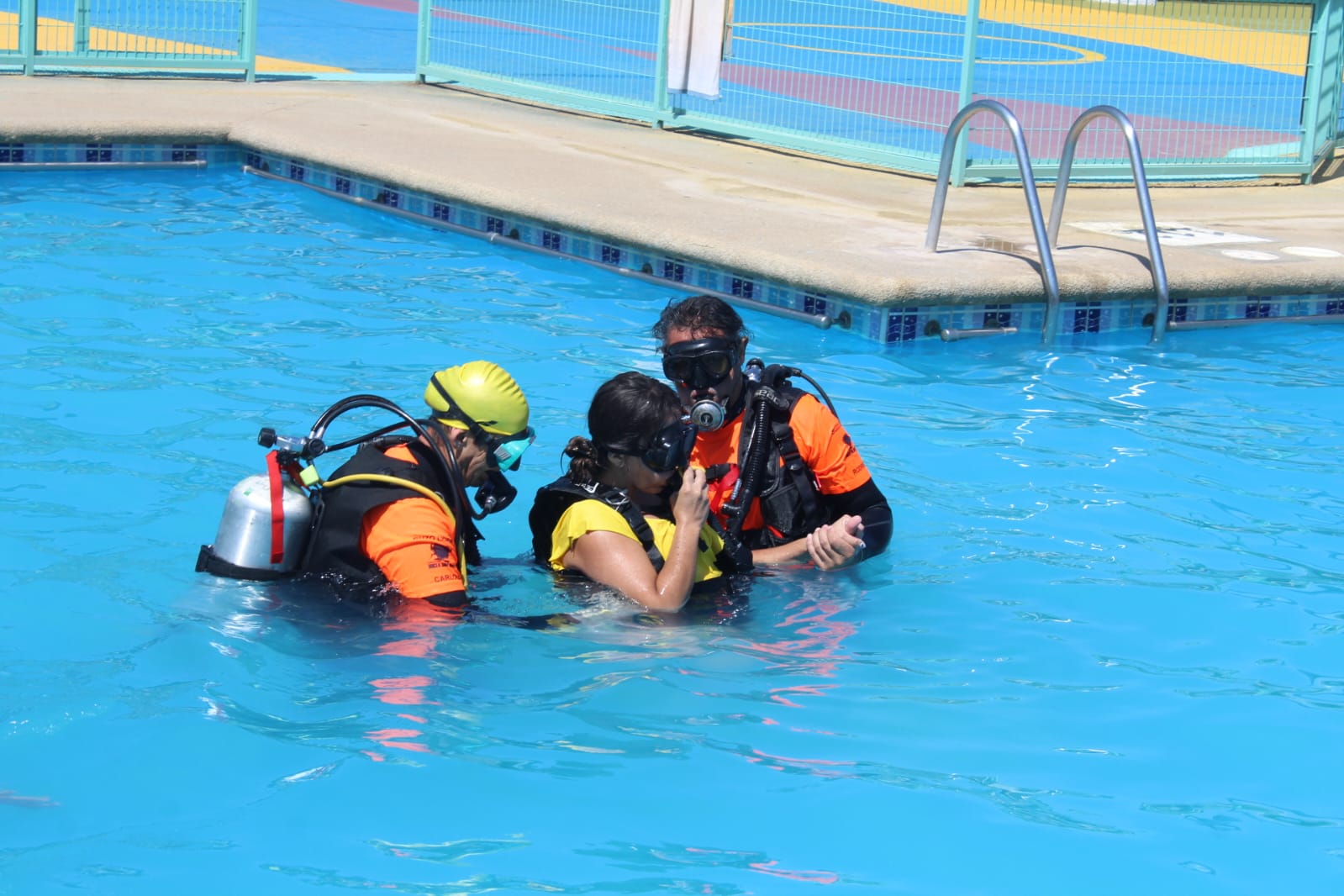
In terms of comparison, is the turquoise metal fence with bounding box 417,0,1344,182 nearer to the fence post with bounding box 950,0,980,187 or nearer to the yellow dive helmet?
the fence post with bounding box 950,0,980,187

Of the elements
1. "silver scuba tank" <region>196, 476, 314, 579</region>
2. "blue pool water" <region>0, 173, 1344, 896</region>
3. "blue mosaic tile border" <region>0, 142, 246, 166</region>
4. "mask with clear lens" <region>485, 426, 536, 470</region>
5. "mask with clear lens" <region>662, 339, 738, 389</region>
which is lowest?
"blue pool water" <region>0, 173, 1344, 896</region>

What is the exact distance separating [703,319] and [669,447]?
0.61m

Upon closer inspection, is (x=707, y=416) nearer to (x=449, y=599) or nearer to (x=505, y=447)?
(x=505, y=447)

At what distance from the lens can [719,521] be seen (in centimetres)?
513

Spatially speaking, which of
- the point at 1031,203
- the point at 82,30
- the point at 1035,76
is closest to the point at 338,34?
the point at 82,30

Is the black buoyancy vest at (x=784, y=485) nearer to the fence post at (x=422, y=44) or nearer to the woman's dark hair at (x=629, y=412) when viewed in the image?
the woman's dark hair at (x=629, y=412)

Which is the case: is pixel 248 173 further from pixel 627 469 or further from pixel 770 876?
pixel 770 876

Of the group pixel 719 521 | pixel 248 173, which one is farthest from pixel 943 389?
pixel 248 173

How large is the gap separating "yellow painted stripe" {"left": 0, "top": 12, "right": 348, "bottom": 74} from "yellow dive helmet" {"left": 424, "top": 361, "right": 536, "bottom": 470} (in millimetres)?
11066

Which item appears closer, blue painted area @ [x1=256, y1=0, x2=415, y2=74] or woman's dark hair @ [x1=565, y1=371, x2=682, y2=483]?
woman's dark hair @ [x1=565, y1=371, x2=682, y2=483]

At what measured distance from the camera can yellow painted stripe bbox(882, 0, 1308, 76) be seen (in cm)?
1230

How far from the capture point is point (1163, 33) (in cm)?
1241

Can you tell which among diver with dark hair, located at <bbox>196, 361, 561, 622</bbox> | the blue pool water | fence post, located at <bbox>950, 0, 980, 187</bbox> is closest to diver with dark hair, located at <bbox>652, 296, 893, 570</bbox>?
the blue pool water

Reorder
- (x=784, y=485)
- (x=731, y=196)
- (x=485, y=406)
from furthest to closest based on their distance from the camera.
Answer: (x=731, y=196), (x=784, y=485), (x=485, y=406)
